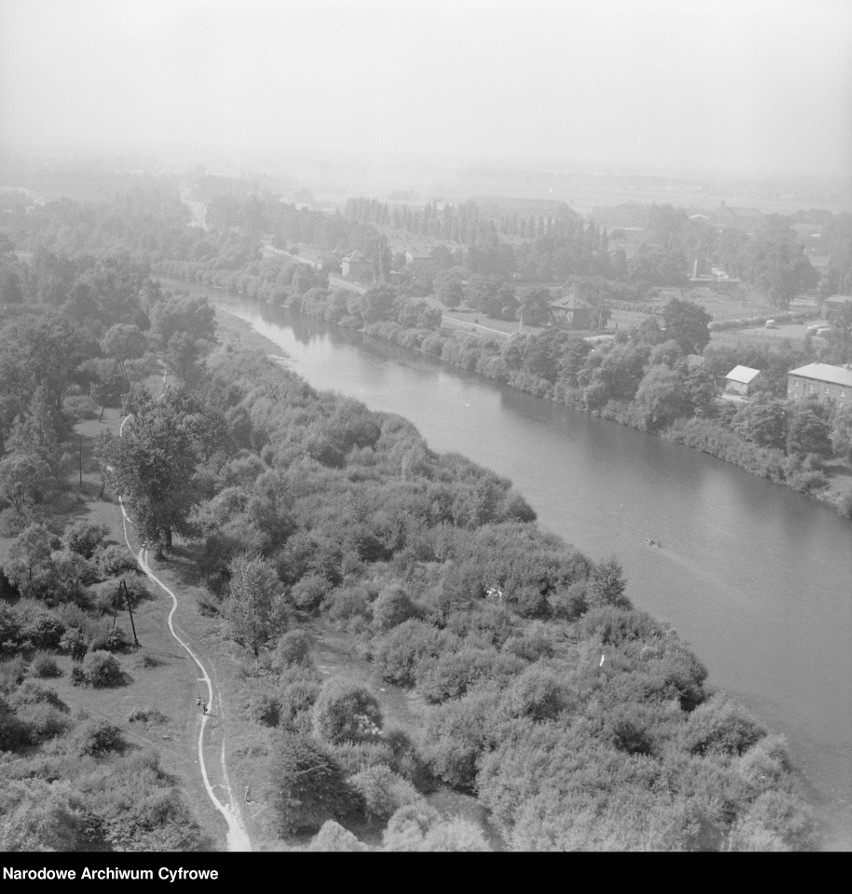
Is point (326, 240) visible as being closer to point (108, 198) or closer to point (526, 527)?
point (108, 198)

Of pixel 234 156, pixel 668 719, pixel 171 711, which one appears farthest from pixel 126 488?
pixel 234 156

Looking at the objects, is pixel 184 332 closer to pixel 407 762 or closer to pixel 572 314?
pixel 572 314

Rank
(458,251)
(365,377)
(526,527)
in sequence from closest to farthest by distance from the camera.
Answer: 1. (526,527)
2. (365,377)
3. (458,251)

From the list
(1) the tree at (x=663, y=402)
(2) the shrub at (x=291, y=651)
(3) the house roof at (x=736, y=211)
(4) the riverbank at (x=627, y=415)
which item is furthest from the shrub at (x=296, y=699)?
(3) the house roof at (x=736, y=211)

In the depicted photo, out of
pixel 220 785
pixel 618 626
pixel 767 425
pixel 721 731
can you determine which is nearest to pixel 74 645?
pixel 220 785

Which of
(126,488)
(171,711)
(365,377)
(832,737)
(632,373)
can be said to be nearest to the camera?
(171,711)

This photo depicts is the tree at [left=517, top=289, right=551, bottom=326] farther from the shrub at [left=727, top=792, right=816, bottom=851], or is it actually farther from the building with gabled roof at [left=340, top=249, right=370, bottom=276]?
the shrub at [left=727, top=792, right=816, bottom=851]

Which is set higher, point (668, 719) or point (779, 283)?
point (779, 283)
